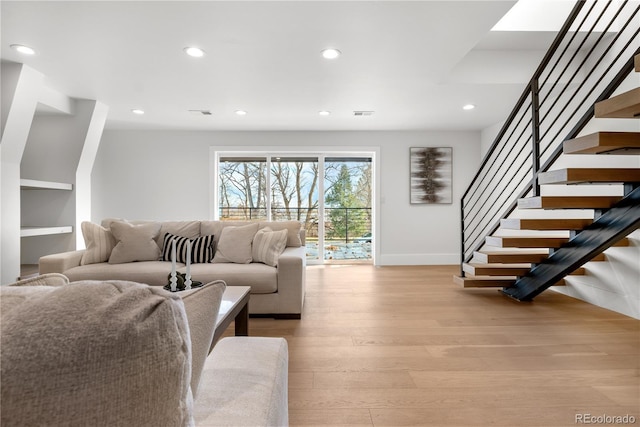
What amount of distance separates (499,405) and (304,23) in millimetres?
2648

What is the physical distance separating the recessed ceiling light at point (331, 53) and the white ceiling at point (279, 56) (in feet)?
0.19

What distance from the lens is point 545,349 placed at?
2359mm

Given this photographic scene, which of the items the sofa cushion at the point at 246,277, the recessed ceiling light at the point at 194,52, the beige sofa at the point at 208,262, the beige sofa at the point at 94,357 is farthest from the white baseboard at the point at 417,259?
the beige sofa at the point at 94,357

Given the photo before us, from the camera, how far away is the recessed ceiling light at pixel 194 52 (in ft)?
9.51

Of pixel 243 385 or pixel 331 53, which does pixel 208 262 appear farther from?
pixel 243 385

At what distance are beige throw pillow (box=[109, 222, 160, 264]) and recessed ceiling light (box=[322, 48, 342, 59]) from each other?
2.39 m

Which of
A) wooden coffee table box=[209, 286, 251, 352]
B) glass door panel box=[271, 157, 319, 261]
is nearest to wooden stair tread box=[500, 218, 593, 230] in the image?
wooden coffee table box=[209, 286, 251, 352]

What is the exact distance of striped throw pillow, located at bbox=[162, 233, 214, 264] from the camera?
11.1 feet

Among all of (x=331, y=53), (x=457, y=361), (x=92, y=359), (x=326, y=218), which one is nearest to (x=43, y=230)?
(x=331, y=53)

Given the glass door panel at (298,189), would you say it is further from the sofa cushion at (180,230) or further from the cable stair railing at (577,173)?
the cable stair railing at (577,173)

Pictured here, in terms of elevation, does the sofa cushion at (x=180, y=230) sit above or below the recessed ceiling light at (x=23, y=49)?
below

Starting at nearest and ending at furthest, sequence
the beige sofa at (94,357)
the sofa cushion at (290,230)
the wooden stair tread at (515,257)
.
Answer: the beige sofa at (94,357)
the wooden stair tread at (515,257)
the sofa cushion at (290,230)

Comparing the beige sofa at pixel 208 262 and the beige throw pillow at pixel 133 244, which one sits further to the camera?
the beige throw pillow at pixel 133 244

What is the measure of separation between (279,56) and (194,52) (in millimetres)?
716
